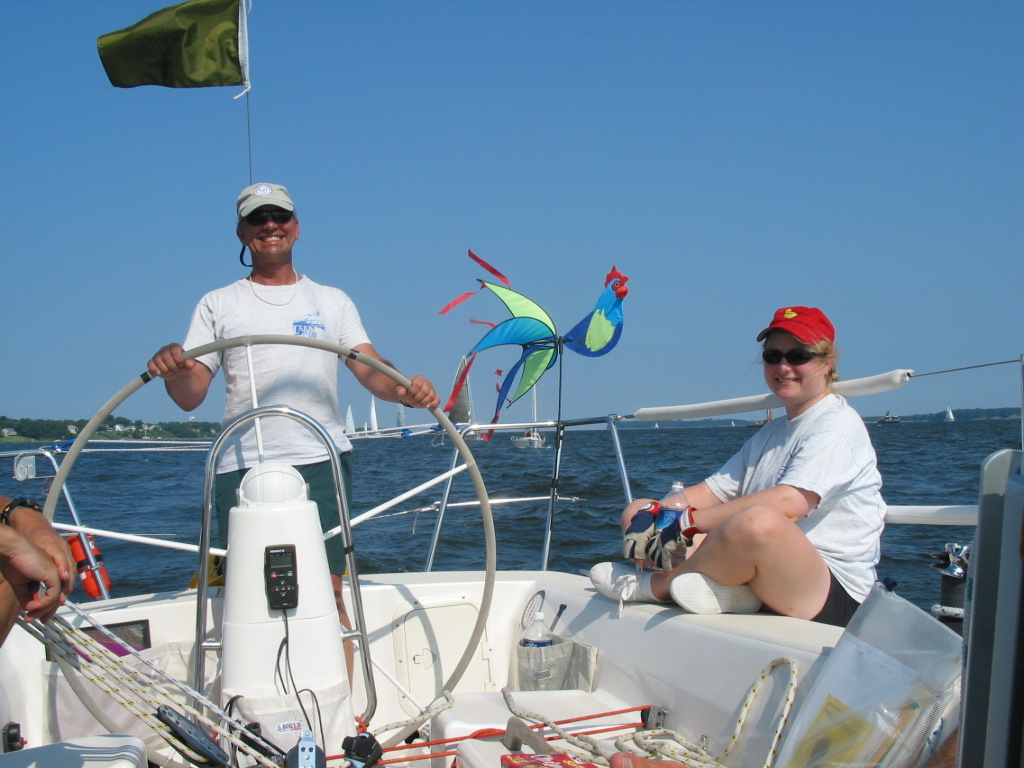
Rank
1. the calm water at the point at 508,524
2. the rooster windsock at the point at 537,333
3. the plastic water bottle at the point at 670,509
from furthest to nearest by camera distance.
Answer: the calm water at the point at 508,524 → the rooster windsock at the point at 537,333 → the plastic water bottle at the point at 670,509

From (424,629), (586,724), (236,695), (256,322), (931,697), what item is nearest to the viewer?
(931,697)

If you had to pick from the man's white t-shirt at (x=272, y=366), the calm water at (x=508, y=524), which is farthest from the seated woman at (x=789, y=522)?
the calm water at (x=508, y=524)

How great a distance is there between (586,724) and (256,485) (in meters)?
0.96

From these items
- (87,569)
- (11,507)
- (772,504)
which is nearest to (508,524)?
(87,569)

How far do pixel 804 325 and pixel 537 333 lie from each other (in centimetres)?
205

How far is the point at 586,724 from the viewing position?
1960 mm

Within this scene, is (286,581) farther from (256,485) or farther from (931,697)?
(931,697)

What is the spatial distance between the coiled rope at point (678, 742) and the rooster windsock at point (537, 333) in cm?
190

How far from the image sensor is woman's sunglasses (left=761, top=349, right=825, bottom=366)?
2.17 m

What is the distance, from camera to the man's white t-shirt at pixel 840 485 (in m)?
2.03

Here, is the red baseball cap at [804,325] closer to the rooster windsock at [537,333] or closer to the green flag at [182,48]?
the rooster windsock at [537,333]

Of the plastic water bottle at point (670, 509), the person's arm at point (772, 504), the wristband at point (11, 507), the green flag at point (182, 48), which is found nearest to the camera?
the wristband at point (11, 507)

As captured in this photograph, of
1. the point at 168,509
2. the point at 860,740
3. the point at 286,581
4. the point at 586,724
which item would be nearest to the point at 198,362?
the point at 286,581

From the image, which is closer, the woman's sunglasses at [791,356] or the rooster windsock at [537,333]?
the woman's sunglasses at [791,356]
